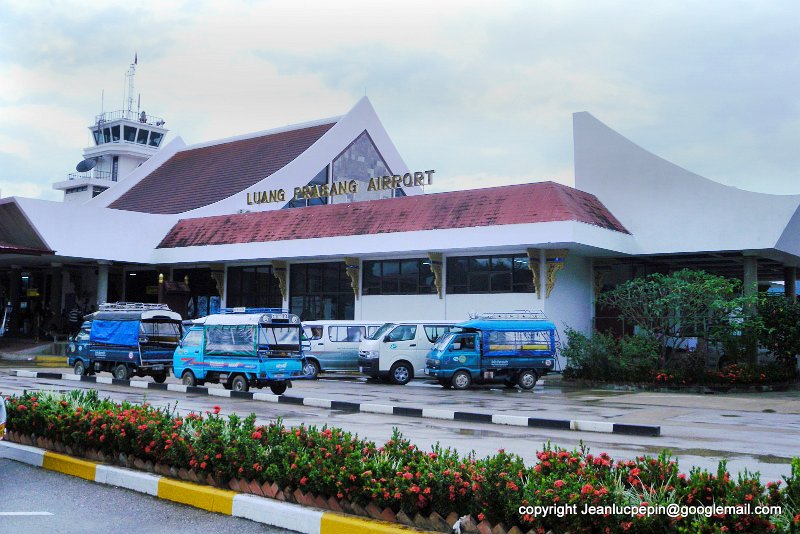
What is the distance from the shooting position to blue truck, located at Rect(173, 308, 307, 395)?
18.0 metres

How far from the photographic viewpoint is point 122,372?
852 inches

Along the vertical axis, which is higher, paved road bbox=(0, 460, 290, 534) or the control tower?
the control tower

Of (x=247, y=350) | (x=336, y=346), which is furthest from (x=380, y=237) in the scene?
(x=247, y=350)

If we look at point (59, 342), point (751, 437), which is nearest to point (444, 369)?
point (751, 437)

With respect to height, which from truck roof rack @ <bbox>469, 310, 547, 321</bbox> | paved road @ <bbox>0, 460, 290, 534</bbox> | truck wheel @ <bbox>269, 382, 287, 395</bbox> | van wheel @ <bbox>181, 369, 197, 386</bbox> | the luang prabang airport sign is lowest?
paved road @ <bbox>0, 460, 290, 534</bbox>

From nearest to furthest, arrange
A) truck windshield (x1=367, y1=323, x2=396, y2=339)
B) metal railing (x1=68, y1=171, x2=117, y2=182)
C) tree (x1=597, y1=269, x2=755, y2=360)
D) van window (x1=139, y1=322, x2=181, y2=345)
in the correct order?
1. van window (x1=139, y1=322, x2=181, y2=345)
2. tree (x1=597, y1=269, x2=755, y2=360)
3. truck windshield (x1=367, y1=323, x2=396, y2=339)
4. metal railing (x1=68, y1=171, x2=117, y2=182)

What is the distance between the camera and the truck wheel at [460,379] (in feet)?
69.5

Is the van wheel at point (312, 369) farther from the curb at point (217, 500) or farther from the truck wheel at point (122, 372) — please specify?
the curb at point (217, 500)

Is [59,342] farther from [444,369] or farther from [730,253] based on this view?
[730,253]

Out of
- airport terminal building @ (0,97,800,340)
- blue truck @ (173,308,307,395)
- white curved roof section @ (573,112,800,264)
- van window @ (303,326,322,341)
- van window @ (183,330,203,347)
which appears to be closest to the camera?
blue truck @ (173,308,307,395)

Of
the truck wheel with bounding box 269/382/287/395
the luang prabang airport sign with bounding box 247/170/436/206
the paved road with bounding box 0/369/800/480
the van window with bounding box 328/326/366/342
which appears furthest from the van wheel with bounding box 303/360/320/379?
the luang prabang airport sign with bounding box 247/170/436/206

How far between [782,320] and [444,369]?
35.9 ft

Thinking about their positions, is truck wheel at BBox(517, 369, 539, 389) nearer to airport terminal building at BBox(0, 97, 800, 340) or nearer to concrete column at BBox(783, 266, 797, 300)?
airport terminal building at BBox(0, 97, 800, 340)

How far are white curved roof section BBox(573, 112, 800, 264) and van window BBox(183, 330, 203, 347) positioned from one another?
15.5 m
